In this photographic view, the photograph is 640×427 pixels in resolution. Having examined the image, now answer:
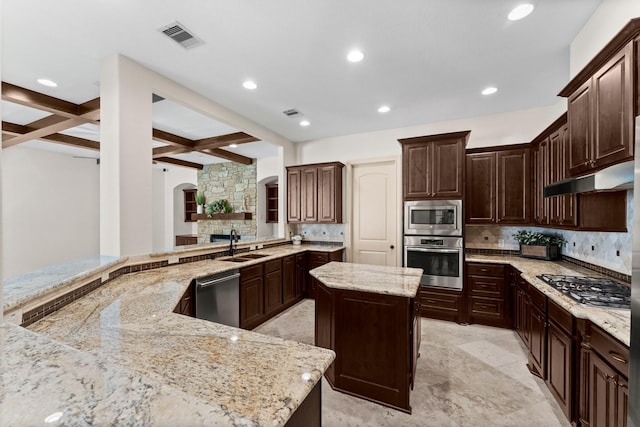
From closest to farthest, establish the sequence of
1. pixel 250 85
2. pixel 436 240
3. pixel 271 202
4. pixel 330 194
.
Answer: pixel 250 85 → pixel 436 240 → pixel 330 194 → pixel 271 202

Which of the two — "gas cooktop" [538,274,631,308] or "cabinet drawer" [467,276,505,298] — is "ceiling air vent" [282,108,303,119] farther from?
"gas cooktop" [538,274,631,308]

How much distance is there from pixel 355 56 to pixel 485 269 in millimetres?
3042

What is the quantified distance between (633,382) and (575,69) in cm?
264

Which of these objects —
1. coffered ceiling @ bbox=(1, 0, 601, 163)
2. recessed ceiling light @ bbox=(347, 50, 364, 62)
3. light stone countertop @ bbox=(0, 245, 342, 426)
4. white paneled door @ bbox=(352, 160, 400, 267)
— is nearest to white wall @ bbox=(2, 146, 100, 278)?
coffered ceiling @ bbox=(1, 0, 601, 163)

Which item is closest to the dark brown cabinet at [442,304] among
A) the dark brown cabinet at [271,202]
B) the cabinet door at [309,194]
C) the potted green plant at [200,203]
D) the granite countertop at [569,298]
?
the granite countertop at [569,298]

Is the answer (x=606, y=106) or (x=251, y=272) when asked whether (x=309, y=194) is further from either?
(x=606, y=106)

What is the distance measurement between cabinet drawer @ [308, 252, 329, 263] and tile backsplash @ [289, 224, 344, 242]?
65 centimetres

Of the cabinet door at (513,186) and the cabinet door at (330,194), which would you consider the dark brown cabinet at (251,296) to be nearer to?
the cabinet door at (330,194)

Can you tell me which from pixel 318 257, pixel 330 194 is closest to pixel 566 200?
pixel 330 194

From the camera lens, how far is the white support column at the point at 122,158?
8.24 ft

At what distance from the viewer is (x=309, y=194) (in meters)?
5.06

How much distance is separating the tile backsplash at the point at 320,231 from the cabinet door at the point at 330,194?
1.27ft

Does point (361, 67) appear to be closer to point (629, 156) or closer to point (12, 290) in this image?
point (629, 156)

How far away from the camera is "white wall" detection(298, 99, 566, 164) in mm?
3826
